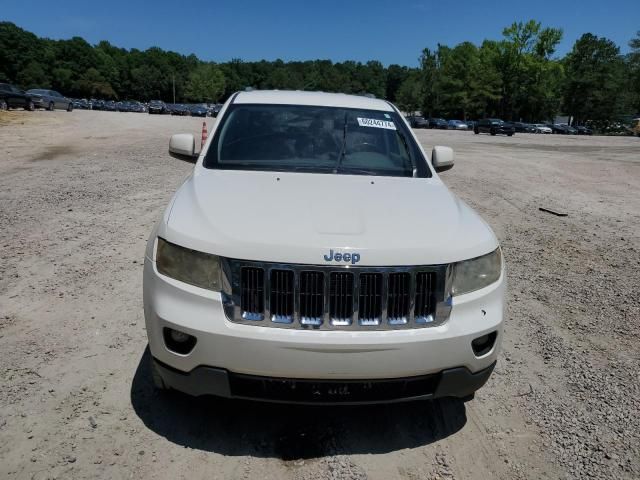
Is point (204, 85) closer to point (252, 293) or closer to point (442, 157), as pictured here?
point (442, 157)

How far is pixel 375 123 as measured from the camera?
399 centimetres

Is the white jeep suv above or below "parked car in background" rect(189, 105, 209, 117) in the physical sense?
below

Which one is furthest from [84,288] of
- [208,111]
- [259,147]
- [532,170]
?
[208,111]

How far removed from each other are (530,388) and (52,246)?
5050 mm

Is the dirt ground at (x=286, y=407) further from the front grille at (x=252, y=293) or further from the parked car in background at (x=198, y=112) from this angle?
the parked car in background at (x=198, y=112)

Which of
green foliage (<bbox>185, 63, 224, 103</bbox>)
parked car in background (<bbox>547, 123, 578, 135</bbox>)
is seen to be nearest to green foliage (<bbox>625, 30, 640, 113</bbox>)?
parked car in background (<bbox>547, 123, 578, 135</bbox>)

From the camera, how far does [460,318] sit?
2.39 metres

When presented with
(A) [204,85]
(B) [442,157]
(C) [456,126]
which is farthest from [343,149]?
(A) [204,85]

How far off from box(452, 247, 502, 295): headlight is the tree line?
78516mm

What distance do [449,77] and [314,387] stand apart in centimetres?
8745

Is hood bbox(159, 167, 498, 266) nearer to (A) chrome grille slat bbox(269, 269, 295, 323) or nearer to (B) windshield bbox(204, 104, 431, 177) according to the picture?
(A) chrome grille slat bbox(269, 269, 295, 323)

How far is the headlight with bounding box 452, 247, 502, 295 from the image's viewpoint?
8.00 feet

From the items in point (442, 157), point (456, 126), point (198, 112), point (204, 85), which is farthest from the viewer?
point (204, 85)

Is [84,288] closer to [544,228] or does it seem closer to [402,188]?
[402,188]
